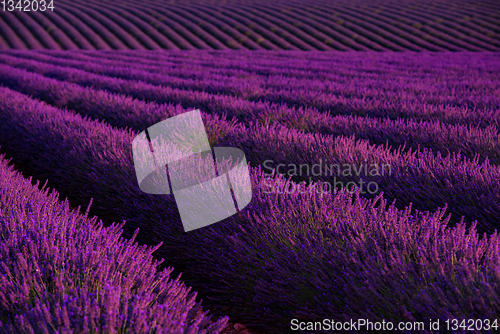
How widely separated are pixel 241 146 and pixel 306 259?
1.75m

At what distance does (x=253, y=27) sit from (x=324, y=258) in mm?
25529

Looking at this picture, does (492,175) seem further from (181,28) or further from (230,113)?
(181,28)

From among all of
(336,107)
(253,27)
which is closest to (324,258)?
(336,107)

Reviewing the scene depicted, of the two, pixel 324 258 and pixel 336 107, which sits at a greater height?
pixel 324 258

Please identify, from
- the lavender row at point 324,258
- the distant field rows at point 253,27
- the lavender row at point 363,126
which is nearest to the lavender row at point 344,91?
the lavender row at point 363,126

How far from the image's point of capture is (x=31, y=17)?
25.3 metres

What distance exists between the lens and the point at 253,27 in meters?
24.8

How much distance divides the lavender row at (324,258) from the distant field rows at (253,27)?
2015 cm

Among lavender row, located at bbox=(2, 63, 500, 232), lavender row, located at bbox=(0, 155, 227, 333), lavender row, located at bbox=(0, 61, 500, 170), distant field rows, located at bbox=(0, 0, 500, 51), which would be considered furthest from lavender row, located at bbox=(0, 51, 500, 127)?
distant field rows, located at bbox=(0, 0, 500, 51)

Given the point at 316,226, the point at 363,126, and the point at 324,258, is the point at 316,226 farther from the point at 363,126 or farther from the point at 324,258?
the point at 363,126

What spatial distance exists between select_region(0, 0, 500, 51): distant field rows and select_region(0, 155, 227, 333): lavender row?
2037 centimetres

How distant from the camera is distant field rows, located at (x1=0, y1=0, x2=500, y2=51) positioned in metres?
21.1

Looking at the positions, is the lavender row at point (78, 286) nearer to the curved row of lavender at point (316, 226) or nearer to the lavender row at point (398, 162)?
the curved row of lavender at point (316, 226)

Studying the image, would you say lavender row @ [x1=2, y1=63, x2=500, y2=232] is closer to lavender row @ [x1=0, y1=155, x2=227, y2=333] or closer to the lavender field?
the lavender field
